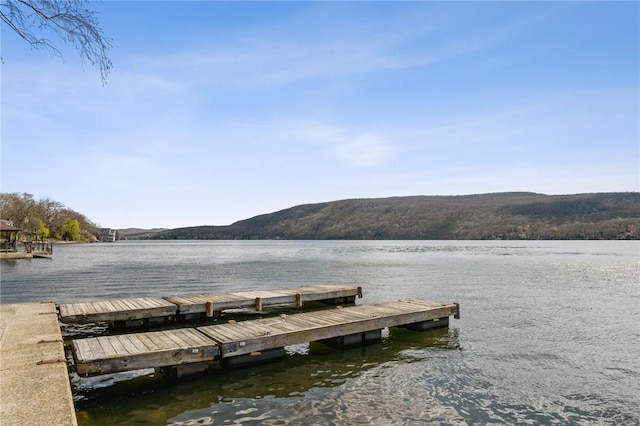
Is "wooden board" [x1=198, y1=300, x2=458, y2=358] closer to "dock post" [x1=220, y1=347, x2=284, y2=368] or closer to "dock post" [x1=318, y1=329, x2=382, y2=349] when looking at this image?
"dock post" [x1=318, y1=329, x2=382, y2=349]

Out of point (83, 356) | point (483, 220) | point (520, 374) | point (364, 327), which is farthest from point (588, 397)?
point (483, 220)

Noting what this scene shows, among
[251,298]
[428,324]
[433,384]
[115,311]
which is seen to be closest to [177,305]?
[115,311]

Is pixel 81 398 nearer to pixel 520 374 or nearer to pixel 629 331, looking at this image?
pixel 520 374

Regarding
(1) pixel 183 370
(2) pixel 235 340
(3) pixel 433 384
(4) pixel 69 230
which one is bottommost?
(3) pixel 433 384

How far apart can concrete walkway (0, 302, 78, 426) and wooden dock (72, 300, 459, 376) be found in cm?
70

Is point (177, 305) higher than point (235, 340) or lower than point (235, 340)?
lower

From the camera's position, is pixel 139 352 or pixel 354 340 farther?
pixel 354 340

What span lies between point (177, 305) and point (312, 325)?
7.29 metres

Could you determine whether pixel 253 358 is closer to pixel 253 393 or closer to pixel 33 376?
pixel 253 393

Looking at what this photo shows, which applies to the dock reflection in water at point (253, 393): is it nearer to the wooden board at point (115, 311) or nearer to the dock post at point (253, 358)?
the dock post at point (253, 358)

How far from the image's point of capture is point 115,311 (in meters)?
16.3

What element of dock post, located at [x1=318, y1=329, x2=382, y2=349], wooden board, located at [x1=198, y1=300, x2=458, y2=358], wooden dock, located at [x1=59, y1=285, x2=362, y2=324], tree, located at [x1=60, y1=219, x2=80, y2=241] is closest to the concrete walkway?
wooden dock, located at [x1=59, y1=285, x2=362, y2=324]

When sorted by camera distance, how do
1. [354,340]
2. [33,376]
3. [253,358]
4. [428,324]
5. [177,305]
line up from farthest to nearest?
1. [177,305]
2. [428,324]
3. [354,340]
4. [253,358]
5. [33,376]

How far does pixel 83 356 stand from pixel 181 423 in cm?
279
